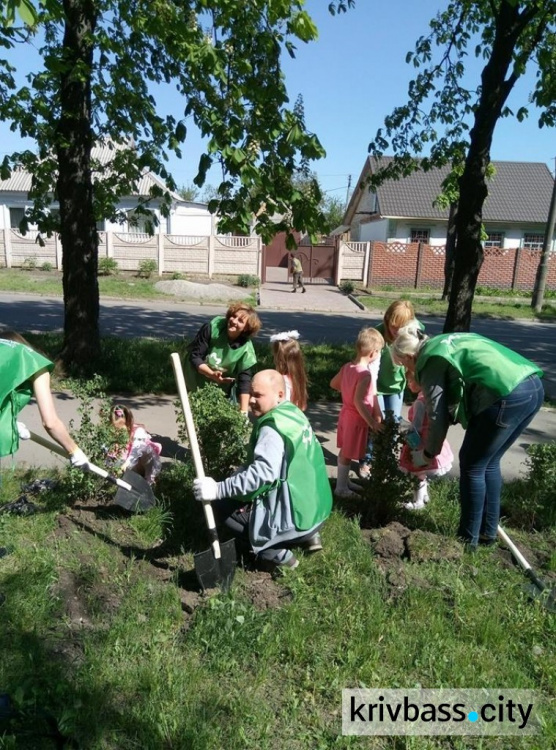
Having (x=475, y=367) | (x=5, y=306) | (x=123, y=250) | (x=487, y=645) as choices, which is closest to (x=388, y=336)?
(x=475, y=367)

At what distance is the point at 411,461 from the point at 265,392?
4.37 ft

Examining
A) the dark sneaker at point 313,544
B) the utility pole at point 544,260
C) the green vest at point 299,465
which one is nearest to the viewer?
the green vest at point 299,465

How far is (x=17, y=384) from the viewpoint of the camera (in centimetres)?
289

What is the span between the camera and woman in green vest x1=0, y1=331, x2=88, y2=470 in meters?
2.88

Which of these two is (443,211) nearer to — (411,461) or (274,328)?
(274,328)

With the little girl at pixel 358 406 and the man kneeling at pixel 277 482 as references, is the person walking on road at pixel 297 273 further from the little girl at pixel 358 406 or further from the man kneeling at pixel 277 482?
the man kneeling at pixel 277 482

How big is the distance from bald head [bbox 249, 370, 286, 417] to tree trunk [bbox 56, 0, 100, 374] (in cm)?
443

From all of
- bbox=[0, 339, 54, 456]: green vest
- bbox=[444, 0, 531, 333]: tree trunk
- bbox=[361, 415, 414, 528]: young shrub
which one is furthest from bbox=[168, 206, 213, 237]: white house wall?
bbox=[0, 339, 54, 456]: green vest

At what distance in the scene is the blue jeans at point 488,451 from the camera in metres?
3.29

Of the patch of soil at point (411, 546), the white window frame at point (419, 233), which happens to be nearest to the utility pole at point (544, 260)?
the white window frame at point (419, 233)

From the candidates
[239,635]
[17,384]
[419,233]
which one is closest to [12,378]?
[17,384]

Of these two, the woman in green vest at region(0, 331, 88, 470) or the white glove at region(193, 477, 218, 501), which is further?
the white glove at region(193, 477, 218, 501)

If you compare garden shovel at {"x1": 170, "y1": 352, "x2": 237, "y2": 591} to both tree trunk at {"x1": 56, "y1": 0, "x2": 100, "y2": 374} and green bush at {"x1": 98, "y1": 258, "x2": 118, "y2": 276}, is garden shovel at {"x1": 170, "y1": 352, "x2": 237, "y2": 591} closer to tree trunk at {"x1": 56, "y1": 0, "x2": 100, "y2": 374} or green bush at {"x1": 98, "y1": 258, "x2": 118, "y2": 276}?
tree trunk at {"x1": 56, "y1": 0, "x2": 100, "y2": 374}

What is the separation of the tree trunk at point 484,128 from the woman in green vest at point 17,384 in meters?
4.92
